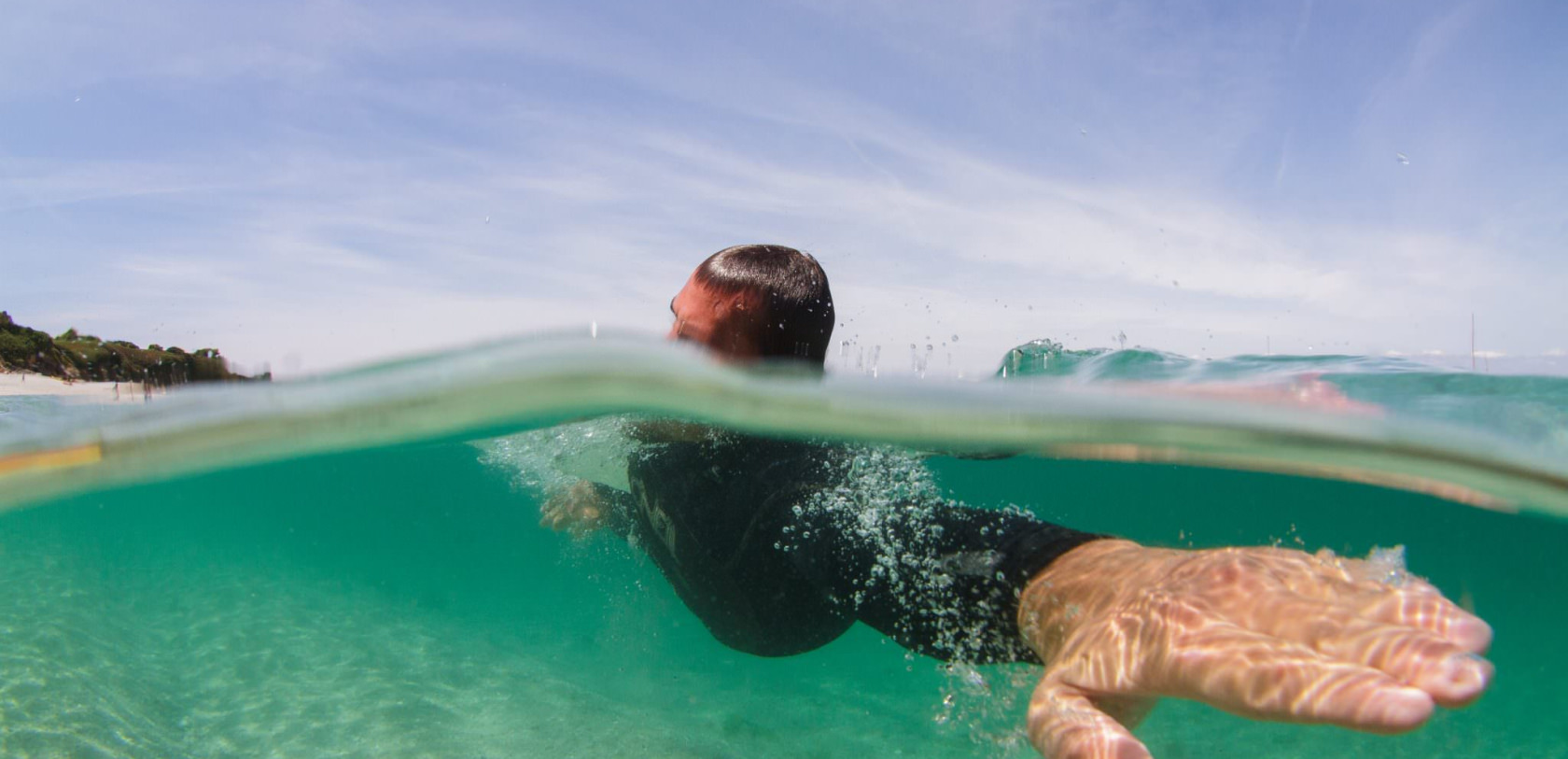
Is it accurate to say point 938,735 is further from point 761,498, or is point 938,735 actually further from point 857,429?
point 761,498

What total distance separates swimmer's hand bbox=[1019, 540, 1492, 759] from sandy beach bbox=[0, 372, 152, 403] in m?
10.7

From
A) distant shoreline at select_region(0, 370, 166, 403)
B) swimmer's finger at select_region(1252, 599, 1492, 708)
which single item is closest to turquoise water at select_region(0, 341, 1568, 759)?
distant shoreline at select_region(0, 370, 166, 403)

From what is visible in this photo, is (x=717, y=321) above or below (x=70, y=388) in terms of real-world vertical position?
above

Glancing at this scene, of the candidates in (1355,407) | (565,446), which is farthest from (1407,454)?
(565,446)

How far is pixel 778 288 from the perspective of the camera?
5.47 m

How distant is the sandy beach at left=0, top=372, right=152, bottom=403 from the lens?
8.82m

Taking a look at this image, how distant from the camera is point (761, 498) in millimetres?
5961

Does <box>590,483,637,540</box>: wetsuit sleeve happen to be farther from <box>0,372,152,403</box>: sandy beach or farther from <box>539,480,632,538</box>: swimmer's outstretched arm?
<box>0,372,152,403</box>: sandy beach

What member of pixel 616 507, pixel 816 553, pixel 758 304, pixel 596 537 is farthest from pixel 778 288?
pixel 596 537

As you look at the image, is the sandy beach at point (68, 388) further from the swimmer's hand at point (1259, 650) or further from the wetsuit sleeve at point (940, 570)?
the swimmer's hand at point (1259, 650)

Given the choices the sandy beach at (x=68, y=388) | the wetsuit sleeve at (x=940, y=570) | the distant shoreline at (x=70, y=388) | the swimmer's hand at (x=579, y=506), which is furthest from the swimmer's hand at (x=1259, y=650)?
the sandy beach at (x=68, y=388)

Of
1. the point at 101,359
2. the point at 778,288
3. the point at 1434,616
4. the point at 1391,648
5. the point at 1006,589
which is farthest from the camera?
the point at 101,359

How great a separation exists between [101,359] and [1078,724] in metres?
11.7

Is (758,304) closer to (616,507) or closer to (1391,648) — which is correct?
(1391,648)
